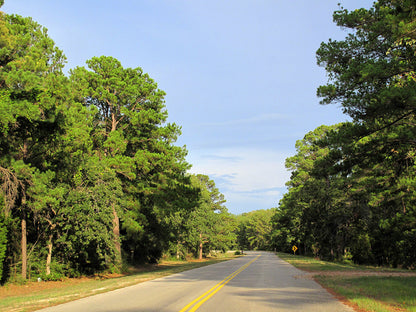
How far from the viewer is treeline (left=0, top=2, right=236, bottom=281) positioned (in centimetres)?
1501

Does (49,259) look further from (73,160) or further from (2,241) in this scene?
(73,160)

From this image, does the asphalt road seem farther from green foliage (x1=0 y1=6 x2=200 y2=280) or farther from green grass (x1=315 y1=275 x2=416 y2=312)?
green foliage (x1=0 y1=6 x2=200 y2=280)

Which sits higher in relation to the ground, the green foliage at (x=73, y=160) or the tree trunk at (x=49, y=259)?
the green foliage at (x=73, y=160)

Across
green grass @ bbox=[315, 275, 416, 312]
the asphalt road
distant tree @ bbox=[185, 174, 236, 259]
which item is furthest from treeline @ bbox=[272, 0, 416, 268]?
distant tree @ bbox=[185, 174, 236, 259]

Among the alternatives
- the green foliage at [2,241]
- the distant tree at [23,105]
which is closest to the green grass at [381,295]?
the distant tree at [23,105]

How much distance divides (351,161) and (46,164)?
51.8 feet

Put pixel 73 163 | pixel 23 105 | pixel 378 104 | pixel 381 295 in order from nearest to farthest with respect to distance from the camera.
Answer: pixel 381 295 → pixel 378 104 → pixel 23 105 → pixel 73 163

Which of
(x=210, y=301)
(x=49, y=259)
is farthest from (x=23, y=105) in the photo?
(x=210, y=301)

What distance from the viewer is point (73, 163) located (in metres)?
19.5

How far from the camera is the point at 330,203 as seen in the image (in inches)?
1711

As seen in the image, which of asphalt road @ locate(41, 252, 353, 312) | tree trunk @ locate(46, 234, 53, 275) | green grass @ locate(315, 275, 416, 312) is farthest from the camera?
tree trunk @ locate(46, 234, 53, 275)

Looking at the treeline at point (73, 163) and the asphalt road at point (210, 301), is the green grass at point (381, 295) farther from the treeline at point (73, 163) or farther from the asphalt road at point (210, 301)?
the treeline at point (73, 163)

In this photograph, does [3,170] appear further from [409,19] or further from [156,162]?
[409,19]

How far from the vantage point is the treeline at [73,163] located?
1501cm
